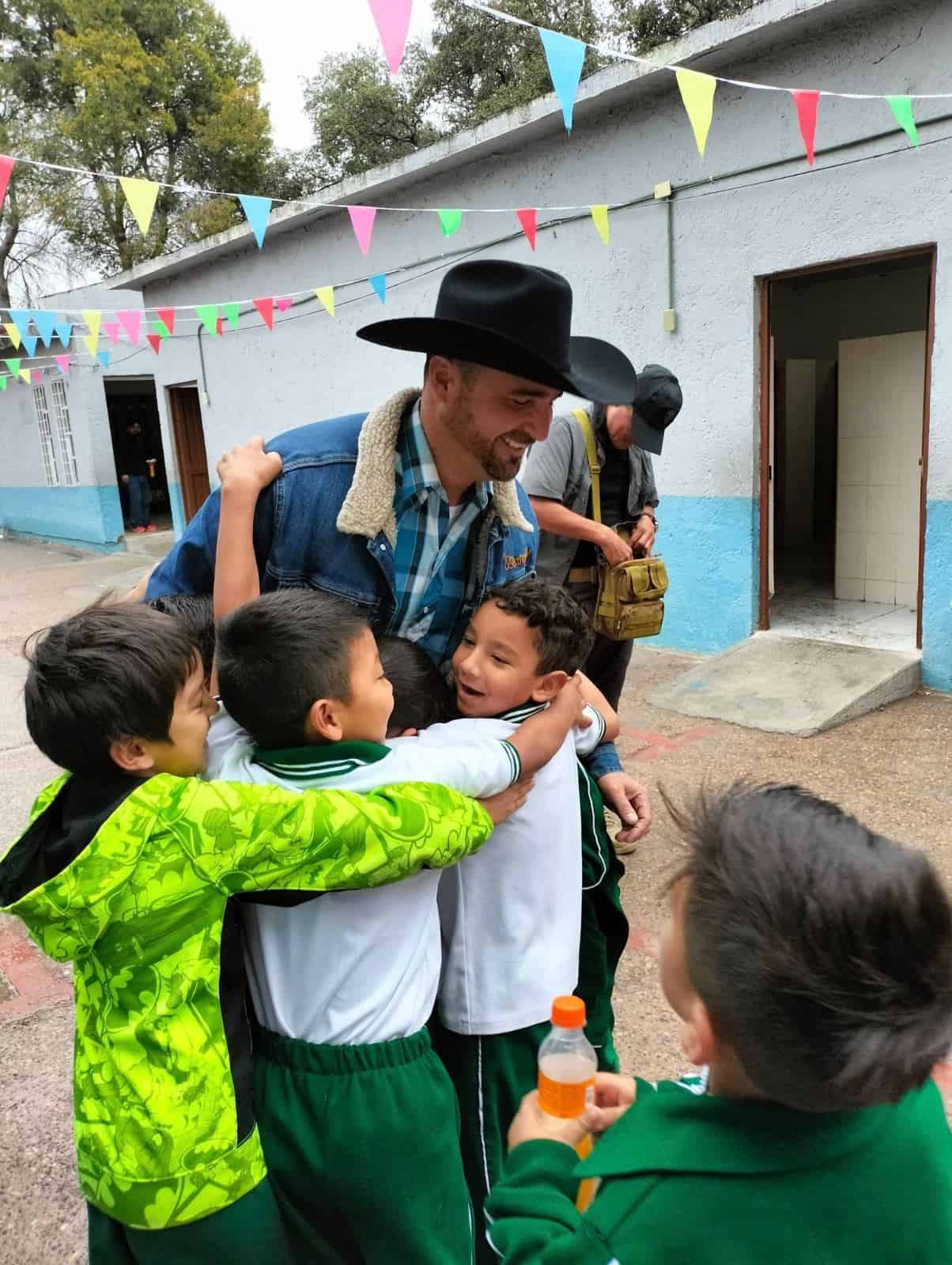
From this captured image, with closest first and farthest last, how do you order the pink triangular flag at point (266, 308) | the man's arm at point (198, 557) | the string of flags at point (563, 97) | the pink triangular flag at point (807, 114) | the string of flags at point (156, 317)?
the man's arm at point (198, 557), the string of flags at point (563, 97), the pink triangular flag at point (807, 114), the string of flags at point (156, 317), the pink triangular flag at point (266, 308)

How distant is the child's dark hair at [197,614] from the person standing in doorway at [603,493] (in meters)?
1.89

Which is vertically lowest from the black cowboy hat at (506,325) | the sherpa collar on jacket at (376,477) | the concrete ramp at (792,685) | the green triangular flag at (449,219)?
the concrete ramp at (792,685)

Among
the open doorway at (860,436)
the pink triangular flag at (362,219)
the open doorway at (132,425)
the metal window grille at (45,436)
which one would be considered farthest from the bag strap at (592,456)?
the open doorway at (132,425)

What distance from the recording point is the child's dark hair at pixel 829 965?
788 millimetres

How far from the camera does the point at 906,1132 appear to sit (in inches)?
33.5

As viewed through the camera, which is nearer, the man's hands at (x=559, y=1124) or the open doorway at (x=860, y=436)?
the man's hands at (x=559, y=1124)

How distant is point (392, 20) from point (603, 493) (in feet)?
5.88

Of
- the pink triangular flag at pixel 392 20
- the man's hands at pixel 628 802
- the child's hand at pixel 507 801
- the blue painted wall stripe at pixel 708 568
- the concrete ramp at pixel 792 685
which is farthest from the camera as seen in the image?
the blue painted wall stripe at pixel 708 568

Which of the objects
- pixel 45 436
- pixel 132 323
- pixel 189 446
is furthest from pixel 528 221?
pixel 45 436

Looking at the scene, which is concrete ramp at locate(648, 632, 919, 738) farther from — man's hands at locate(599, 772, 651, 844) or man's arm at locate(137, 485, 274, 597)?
man's arm at locate(137, 485, 274, 597)

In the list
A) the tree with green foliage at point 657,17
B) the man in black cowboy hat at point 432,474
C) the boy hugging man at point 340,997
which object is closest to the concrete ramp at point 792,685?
the man in black cowboy hat at point 432,474

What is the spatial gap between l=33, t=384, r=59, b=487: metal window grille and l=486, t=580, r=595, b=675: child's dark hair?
49.9 ft

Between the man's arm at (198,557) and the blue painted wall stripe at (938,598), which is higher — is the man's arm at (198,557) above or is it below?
above

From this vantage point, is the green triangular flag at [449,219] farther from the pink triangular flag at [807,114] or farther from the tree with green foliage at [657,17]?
the tree with green foliage at [657,17]
